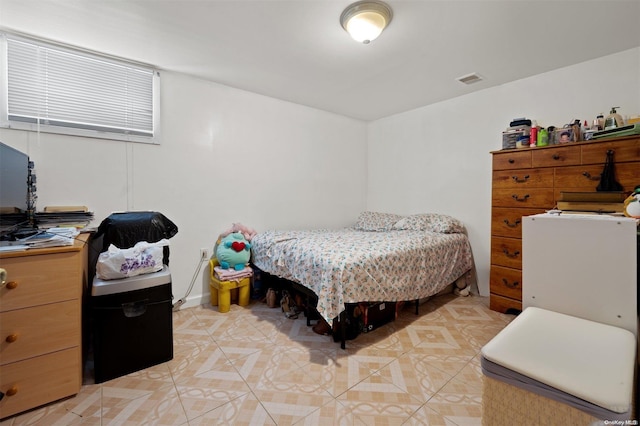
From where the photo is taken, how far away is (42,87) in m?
2.09

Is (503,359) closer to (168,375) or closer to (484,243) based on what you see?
(168,375)

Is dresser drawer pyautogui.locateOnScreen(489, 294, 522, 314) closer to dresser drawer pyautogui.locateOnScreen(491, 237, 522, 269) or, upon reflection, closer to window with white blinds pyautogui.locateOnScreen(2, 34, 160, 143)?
dresser drawer pyautogui.locateOnScreen(491, 237, 522, 269)

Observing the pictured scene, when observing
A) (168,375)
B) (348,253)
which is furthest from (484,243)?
(168,375)

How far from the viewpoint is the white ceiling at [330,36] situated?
1.73 metres

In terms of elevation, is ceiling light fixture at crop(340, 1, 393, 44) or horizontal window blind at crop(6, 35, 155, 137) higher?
ceiling light fixture at crop(340, 1, 393, 44)

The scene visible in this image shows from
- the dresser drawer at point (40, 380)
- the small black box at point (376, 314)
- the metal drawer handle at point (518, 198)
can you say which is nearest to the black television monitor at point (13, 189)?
the dresser drawer at point (40, 380)

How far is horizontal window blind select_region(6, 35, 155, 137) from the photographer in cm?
202

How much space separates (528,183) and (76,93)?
4.01m

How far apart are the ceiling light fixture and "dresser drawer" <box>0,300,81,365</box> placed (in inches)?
93.8

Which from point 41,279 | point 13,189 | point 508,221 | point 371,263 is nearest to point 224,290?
point 41,279

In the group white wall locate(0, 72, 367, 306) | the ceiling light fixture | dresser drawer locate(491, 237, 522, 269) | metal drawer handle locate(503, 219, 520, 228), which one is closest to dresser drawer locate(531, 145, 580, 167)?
metal drawer handle locate(503, 219, 520, 228)

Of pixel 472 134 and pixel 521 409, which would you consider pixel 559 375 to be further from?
pixel 472 134

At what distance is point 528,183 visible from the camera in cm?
241

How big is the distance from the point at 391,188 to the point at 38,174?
3.82m
